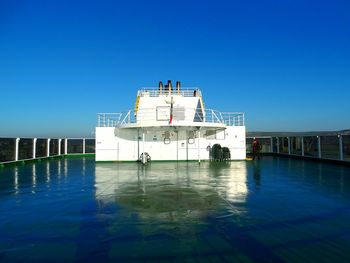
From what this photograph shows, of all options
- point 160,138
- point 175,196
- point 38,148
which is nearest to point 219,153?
point 160,138

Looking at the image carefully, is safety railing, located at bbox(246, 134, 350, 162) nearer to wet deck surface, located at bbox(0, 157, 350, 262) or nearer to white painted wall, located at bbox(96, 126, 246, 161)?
white painted wall, located at bbox(96, 126, 246, 161)

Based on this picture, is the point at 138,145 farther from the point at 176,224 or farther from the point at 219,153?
the point at 176,224

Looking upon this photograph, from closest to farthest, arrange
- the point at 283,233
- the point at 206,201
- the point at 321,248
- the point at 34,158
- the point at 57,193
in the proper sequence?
the point at 321,248
the point at 283,233
the point at 206,201
the point at 57,193
the point at 34,158

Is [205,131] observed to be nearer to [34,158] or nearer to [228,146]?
[228,146]

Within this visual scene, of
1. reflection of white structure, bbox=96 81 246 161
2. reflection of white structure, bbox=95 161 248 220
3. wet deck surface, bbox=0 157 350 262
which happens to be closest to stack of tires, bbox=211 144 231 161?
reflection of white structure, bbox=96 81 246 161

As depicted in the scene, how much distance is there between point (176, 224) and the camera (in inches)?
192

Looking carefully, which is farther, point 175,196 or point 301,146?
point 301,146

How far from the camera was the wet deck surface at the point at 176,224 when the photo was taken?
3676 millimetres

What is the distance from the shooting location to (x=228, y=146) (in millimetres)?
20047

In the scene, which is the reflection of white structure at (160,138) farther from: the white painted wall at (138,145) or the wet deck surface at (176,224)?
the wet deck surface at (176,224)

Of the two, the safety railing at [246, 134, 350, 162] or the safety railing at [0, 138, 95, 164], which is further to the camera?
the safety railing at [246, 134, 350, 162]

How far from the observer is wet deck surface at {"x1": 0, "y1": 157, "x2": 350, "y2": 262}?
3676 mm

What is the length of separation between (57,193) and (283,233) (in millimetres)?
6246

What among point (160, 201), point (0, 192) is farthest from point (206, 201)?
point (0, 192)
